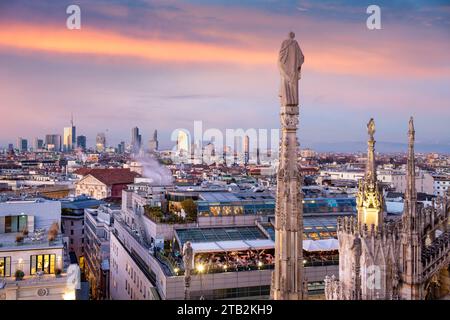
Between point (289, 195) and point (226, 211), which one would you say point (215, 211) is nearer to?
point (226, 211)

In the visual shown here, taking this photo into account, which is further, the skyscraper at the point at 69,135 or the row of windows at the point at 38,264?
the skyscraper at the point at 69,135

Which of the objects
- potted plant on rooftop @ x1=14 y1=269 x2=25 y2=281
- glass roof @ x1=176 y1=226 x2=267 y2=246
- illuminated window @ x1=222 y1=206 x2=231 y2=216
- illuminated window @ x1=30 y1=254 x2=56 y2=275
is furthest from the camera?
illuminated window @ x1=222 y1=206 x2=231 y2=216

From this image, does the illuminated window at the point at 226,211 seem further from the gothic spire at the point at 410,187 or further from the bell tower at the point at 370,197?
the gothic spire at the point at 410,187

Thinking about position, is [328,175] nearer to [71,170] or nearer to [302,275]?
[71,170]

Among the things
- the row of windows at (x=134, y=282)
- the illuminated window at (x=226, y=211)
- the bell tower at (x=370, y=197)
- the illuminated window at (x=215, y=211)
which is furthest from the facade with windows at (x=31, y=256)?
the bell tower at (x=370, y=197)

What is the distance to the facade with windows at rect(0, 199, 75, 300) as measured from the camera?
38.9 feet

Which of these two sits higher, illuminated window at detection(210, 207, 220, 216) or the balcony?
illuminated window at detection(210, 207, 220, 216)

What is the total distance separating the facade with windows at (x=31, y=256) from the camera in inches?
467

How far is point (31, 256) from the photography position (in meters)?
13.4

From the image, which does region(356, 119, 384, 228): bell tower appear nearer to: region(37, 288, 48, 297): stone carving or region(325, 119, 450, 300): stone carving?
region(325, 119, 450, 300): stone carving

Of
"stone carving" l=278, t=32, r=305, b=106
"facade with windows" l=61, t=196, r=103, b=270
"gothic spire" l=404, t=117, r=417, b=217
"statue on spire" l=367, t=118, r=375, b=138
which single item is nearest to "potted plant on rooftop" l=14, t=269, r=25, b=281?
"statue on spire" l=367, t=118, r=375, b=138

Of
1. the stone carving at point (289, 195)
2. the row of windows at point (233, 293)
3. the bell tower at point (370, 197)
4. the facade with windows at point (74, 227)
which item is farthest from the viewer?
the facade with windows at point (74, 227)
